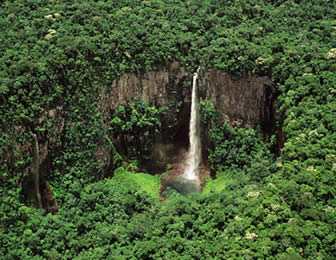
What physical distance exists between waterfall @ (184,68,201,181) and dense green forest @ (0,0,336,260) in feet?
4.77

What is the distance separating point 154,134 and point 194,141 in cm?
330

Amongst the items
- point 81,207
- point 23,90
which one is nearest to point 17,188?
point 81,207

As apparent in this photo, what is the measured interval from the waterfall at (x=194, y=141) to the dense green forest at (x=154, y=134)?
1453 mm

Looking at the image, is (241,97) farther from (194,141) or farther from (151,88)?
(151,88)

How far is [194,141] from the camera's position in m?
33.8

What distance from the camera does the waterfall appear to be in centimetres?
3325

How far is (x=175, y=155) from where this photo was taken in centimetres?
3422

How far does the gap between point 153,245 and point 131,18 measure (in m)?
19.2

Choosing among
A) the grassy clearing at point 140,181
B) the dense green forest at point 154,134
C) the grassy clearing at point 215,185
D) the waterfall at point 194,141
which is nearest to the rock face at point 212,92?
the dense green forest at point 154,134

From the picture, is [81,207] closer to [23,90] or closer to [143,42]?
[23,90]

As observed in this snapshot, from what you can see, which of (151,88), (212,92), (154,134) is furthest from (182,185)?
(151,88)

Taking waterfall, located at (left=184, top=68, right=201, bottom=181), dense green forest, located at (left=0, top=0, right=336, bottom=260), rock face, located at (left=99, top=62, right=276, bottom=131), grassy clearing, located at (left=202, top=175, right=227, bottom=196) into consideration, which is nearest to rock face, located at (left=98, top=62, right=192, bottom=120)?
rock face, located at (left=99, top=62, right=276, bottom=131)

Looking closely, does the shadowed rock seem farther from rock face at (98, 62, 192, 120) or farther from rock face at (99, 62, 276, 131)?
rock face at (98, 62, 192, 120)

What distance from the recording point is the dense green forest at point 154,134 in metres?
21.8
